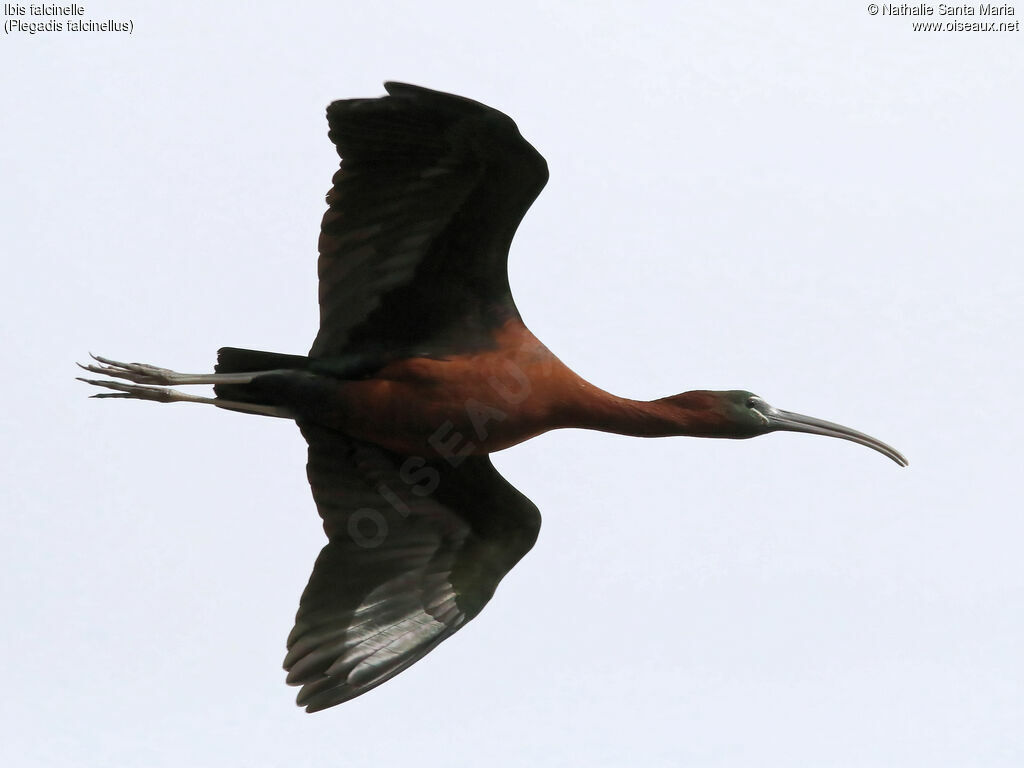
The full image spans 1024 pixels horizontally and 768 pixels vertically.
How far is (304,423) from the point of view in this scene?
33.6 ft

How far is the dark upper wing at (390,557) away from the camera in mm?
10281

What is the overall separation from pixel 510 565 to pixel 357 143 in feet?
9.00

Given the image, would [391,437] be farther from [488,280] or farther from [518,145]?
[518,145]

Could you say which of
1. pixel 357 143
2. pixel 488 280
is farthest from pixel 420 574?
pixel 357 143

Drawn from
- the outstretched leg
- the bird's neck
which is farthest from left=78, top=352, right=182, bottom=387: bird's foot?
the bird's neck

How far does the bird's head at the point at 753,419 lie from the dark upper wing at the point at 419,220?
1213mm

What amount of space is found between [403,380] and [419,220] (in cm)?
89

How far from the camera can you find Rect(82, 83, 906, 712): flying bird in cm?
970

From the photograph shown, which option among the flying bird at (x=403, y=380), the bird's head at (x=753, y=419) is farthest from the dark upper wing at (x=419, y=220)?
the bird's head at (x=753, y=419)

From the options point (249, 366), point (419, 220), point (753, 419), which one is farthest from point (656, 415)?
point (249, 366)

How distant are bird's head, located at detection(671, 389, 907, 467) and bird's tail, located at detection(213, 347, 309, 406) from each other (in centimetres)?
224

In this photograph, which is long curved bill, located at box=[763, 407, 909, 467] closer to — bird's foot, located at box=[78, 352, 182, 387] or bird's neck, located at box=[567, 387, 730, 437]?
bird's neck, located at box=[567, 387, 730, 437]

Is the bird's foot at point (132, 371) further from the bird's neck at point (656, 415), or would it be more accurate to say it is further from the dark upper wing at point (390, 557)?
the bird's neck at point (656, 415)

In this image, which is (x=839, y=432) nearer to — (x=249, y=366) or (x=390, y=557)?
(x=390, y=557)
